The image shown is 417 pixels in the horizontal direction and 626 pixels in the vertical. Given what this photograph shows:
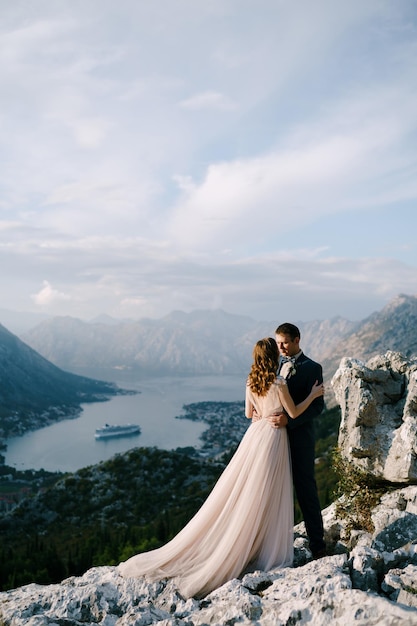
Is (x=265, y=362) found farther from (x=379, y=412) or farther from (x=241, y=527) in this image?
(x=379, y=412)

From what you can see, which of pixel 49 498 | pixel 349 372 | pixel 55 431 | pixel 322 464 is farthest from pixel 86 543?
pixel 55 431

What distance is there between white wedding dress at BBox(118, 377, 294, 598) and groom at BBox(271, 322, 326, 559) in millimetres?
142

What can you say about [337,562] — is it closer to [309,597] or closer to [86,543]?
[309,597]

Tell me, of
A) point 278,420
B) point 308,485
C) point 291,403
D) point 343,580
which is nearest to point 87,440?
point 308,485

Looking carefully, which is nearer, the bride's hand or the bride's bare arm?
the bride's bare arm

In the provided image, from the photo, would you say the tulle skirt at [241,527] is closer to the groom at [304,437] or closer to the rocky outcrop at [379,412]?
the groom at [304,437]

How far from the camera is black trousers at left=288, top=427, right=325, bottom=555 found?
19.6 feet

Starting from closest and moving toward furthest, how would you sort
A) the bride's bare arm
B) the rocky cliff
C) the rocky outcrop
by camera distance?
1. the rocky cliff
2. the bride's bare arm
3. the rocky outcrop

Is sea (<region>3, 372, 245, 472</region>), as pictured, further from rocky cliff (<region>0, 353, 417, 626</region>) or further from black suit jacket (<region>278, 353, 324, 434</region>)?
black suit jacket (<region>278, 353, 324, 434</region>)

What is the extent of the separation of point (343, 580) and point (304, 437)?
81.5 inches

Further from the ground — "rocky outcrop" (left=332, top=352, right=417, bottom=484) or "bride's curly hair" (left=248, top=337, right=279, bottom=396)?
"bride's curly hair" (left=248, top=337, right=279, bottom=396)

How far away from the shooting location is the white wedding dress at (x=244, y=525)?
18.4 ft

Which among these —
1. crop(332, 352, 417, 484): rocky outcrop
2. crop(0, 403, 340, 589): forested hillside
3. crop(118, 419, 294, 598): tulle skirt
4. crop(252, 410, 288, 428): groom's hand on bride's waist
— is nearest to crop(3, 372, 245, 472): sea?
crop(0, 403, 340, 589): forested hillside

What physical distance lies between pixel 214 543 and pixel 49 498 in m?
60.9
